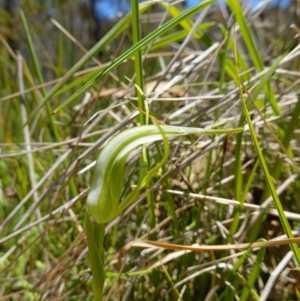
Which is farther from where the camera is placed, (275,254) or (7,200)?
(7,200)

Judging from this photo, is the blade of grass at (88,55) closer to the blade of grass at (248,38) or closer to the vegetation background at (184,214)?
the vegetation background at (184,214)

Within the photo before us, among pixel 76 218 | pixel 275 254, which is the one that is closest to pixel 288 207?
pixel 275 254

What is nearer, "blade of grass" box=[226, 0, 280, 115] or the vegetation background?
the vegetation background

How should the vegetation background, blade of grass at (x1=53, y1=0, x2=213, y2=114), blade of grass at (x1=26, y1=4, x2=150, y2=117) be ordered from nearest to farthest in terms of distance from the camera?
blade of grass at (x1=53, y1=0, x2=213, y2=114), the vegetation background, blade of grass at (x1=26, y1=4, x2=150, y2=117)

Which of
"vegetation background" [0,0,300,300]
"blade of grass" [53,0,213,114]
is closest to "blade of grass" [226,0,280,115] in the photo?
"vegetation background" [0,0,300,300]

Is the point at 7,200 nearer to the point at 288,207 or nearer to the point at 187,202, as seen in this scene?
the point at 187,202

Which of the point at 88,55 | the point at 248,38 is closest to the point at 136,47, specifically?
the point at 88,55

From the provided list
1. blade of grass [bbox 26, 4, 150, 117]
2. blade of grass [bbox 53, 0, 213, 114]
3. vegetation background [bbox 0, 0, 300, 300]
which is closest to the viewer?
blade of grass [bbox 53, 0, 213, 114]

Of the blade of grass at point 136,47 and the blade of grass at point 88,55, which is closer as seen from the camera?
the blade of grass at point 136,47

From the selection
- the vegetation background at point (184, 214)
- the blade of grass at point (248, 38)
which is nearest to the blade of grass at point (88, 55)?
the vegetation background at point (184, 214)

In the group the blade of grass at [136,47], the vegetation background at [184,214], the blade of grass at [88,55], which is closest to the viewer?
the blade of grass at [136,47]

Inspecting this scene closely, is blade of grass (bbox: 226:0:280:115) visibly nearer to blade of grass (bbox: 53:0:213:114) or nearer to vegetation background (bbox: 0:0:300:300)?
vegetation background (bbox: 0:0:300:300)
